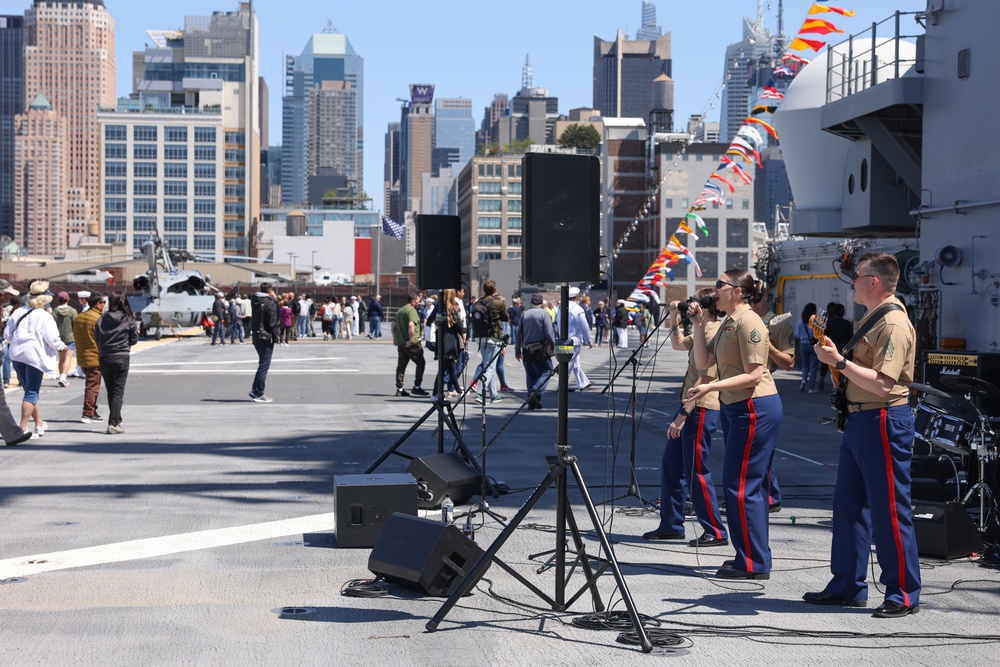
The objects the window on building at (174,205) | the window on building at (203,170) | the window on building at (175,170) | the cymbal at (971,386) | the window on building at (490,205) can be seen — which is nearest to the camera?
the cymbal at (971,386)

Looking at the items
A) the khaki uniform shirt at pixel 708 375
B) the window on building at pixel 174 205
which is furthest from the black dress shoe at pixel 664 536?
the window on building at pixel 174 205

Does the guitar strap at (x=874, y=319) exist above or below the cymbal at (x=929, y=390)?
above

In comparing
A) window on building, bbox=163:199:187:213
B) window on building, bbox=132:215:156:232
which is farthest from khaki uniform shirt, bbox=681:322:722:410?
window on building, bbox=132:215:156:232

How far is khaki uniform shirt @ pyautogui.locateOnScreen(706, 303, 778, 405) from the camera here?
23.6 ft

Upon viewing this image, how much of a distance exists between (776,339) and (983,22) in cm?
734

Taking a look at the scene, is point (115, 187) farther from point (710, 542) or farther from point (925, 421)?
point (710, 542)

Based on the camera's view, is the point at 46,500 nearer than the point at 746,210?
Yes

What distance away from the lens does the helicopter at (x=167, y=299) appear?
153ft

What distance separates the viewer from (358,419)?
16938 mm

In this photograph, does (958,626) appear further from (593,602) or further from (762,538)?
(593,602)

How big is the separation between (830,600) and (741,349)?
158 cm

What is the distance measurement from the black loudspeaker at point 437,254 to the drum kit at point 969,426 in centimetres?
450

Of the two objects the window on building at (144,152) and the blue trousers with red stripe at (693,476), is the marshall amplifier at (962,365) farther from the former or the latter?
the window on building at (144,152)

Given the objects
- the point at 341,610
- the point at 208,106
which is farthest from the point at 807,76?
the point at 208,106
